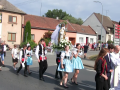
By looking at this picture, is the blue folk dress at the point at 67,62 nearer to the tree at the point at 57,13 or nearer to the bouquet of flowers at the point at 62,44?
the bouquet of flowers at the point at 62,44

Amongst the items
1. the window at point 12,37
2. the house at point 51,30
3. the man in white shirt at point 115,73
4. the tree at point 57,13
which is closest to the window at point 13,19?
the window at point 12,37

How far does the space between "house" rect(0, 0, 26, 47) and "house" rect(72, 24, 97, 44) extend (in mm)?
14260

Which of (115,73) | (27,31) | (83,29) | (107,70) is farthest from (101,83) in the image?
(83,29)

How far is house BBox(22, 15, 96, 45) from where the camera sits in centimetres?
3088

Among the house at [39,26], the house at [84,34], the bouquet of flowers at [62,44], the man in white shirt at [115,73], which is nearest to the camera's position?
the man in white shirt at [115,73]

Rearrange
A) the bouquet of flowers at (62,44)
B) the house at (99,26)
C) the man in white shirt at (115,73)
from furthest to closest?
the house at (99,26) → the bouquet of flowers at (62,44) → the man in white shirt at (115,73)

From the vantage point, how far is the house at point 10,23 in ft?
89.6

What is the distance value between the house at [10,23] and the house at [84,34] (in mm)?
14260

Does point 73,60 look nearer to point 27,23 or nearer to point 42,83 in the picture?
point 42,83

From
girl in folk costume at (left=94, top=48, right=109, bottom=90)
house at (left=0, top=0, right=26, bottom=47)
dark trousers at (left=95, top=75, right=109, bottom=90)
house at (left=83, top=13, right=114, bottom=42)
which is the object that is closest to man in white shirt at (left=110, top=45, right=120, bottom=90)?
girl in folk costume at (left=94, top=48, right=109, bottom=90)

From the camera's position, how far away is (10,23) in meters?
28.0

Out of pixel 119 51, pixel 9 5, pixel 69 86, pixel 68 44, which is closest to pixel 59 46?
pixel 68 44

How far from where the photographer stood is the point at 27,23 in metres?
28.3

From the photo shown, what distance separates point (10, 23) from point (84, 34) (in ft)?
60.8
